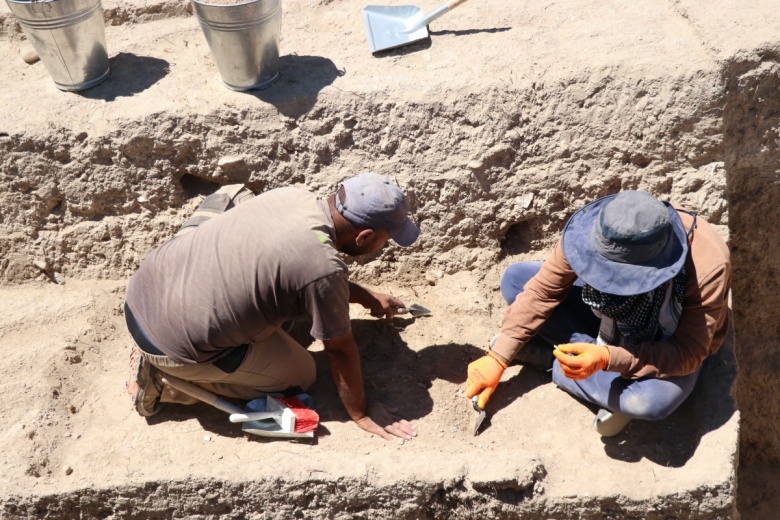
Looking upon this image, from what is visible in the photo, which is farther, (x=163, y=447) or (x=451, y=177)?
(x=451, y=177)

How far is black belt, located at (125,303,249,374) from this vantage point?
283 cm

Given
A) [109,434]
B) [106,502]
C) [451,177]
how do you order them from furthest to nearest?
[451,177] < [109,434] < [106,502]

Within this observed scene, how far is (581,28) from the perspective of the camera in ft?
12.3

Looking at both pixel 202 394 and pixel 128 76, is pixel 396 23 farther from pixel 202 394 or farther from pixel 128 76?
pixel 202 394

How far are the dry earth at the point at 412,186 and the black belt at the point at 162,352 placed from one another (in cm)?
32

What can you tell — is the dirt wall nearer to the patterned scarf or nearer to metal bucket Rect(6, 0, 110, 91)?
the patterned scarf

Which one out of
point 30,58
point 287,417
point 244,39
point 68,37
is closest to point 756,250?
Answer: point 287,417

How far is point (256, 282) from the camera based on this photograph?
2.65 meters

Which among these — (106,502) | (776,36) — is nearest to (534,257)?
(776,36)

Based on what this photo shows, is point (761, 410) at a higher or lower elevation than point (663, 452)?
lower

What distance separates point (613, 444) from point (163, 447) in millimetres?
1766

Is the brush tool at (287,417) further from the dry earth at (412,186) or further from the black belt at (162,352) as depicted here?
the black belt at (162,352)

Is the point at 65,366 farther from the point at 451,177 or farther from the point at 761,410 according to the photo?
the point at 761,410

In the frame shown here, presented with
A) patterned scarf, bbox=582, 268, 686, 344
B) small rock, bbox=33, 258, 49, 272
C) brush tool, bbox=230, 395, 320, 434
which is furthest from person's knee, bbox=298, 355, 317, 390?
small rock, bbox=33, 258, 49, 272
